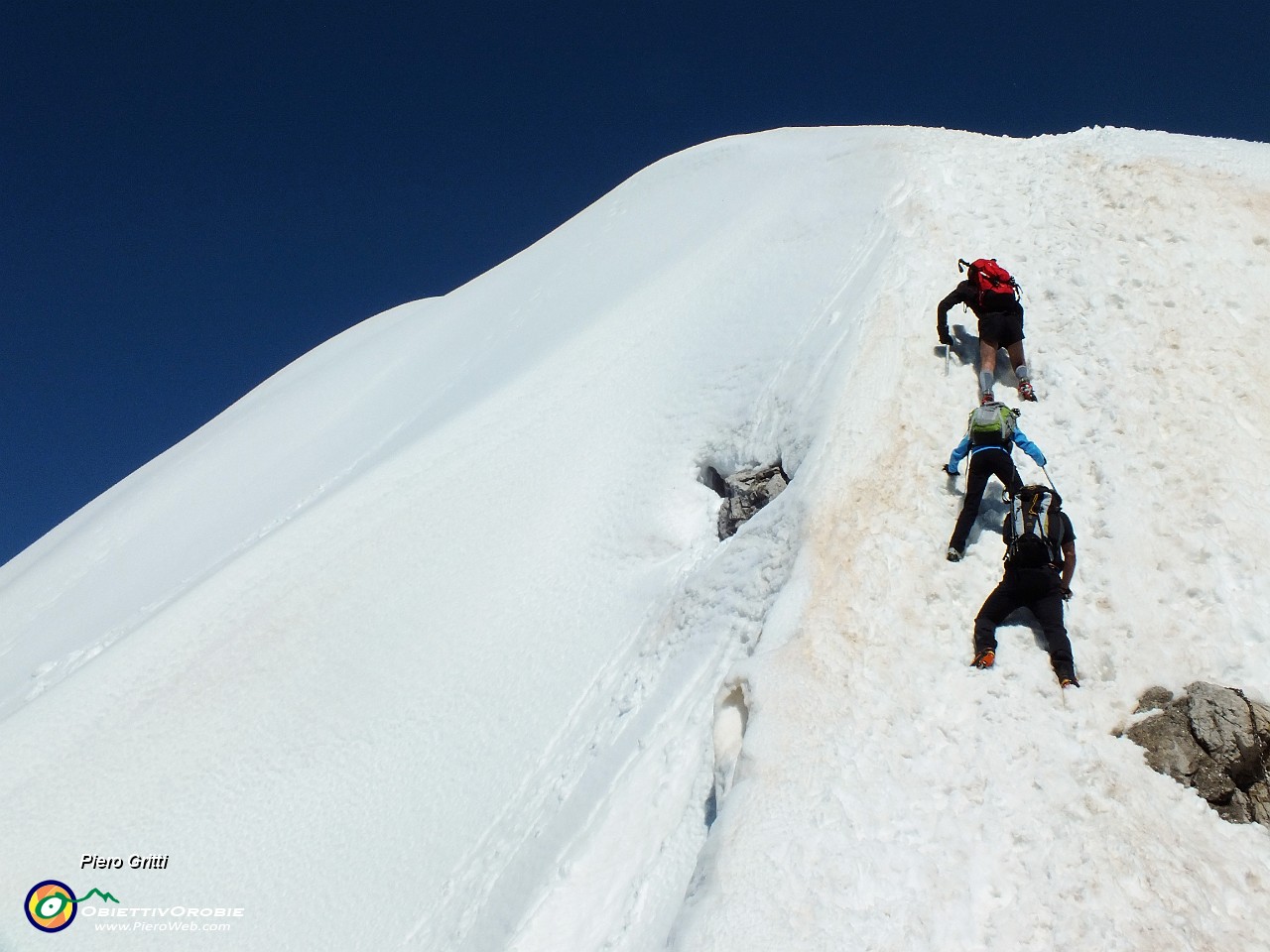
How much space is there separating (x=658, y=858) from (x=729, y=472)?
5.03 metres

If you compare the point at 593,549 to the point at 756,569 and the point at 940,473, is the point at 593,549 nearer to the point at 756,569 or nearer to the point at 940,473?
the point at 756,569

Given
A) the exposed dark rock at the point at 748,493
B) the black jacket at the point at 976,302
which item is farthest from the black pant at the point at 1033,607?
the black jacket at the point at 976,302

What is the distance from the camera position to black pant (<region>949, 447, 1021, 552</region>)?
7.47m

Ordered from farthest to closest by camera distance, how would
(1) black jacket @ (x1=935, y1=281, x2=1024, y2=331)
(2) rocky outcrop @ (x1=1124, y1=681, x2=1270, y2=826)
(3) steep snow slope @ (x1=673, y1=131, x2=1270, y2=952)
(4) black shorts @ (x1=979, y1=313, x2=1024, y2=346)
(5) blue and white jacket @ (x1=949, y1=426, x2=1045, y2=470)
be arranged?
(1) black jacket @ (x1=935, y1=281, x2=1024, y2=331) < (4) black shorts @ (x1=979, y1=313, x2=1024, y2=346) < (5) blue and white jacket @ (x1=949, y1=426, x2=1045, y2=470) < (2) rocky outcrop @ (x1=1124, y1=681, x2=1270, y2=826) < (3) steep snow slope @ (x1=673, y1=131, x2=1270, y2=952)

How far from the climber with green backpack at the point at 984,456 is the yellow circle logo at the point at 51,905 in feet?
29.8

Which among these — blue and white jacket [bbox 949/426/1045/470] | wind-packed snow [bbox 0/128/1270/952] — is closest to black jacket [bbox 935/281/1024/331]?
wind-packed snow [bbox 0/128/1270/952]

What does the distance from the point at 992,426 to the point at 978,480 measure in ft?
1.91

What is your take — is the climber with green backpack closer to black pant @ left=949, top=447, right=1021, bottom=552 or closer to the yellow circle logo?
black pant @ left=949, top=447, right=1021, bottom=552

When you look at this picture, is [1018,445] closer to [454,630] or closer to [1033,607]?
[1033,607]

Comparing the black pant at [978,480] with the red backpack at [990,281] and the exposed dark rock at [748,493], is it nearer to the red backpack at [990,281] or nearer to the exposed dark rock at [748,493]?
the exposed dark rock at [748,493]

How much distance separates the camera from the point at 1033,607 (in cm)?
672

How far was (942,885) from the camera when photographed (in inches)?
207

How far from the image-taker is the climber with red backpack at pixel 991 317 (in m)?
9.16

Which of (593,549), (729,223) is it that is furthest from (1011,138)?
(593,549)
